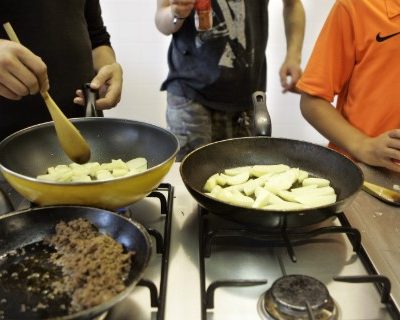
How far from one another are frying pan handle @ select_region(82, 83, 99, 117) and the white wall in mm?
1443

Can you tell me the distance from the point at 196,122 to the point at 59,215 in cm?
97

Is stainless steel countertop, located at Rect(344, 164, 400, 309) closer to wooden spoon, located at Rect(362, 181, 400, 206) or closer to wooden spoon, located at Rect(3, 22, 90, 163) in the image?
wooden spoon, located at Rect(362, 181, 400, 206)

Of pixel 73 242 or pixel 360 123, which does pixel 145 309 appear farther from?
pixel 360 123

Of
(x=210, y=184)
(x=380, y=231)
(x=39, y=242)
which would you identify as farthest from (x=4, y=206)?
(x=380, y=231)

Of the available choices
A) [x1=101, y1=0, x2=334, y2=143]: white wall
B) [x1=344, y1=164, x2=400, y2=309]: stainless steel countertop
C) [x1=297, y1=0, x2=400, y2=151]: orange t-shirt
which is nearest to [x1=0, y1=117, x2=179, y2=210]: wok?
[x1=344, y1=164, x2=400, y2=309]: stainless steel countertop

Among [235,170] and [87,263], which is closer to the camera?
[87,263]

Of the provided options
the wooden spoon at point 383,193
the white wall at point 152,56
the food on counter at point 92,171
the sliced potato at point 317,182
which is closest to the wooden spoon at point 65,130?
the food on counter at point 92,171

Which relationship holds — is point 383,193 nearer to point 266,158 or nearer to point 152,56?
point 266,158

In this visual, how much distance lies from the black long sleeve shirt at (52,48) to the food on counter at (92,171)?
0.29 m

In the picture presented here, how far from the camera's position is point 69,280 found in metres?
0.56

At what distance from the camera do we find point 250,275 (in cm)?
65

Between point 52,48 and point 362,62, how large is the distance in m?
0.78

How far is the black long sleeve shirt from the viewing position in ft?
3.45

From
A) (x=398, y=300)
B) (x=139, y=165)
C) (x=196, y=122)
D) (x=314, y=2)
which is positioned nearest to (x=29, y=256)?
(x=139, y=165)
